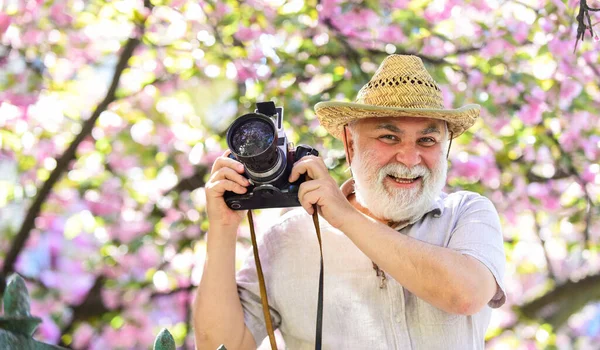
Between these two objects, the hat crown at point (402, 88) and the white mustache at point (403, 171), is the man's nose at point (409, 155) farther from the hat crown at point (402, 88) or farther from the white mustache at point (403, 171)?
the hat crown at point (402, 88)

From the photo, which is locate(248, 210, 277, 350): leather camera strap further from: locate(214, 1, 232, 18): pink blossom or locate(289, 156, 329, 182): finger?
locate(214, 1, 232, 18): pink blossom

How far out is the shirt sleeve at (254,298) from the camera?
7.64 ft

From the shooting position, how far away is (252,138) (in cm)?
192

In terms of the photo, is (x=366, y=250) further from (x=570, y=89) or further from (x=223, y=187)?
(x=570, y=89)

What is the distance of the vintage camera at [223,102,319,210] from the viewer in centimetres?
191

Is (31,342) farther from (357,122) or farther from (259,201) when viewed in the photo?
(357,122)

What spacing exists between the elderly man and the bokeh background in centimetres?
126

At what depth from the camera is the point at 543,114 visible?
399 centimetres

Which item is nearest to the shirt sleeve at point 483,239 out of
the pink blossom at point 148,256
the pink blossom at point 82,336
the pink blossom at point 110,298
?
the pink blossom at point 148,256

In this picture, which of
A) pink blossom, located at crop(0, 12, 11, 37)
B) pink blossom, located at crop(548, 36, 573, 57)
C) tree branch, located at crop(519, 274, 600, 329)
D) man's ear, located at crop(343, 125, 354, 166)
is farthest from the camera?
tree branch, located at crop(519, 274, 600, 329)

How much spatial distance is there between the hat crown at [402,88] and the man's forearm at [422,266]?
437 millimetres

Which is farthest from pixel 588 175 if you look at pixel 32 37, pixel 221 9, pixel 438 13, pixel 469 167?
pixel 32 37

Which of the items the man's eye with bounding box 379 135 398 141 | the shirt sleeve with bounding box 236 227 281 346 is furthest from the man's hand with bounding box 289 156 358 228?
the shirt sleeve with bounding box 236 227 281 346

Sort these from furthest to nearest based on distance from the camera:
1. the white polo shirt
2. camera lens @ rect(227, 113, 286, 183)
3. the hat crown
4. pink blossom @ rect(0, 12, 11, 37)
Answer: pink blossom @ rect(0, 12, 11, 37) < the hat crown < the white polo shirt < camera lens @ rect(227, 113, 286, 183)
